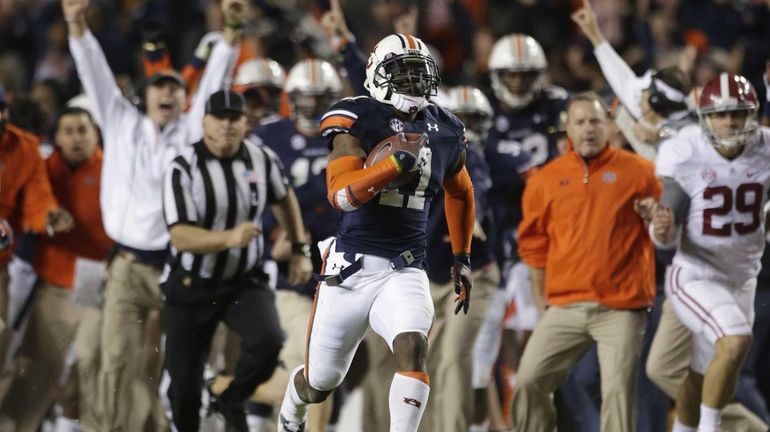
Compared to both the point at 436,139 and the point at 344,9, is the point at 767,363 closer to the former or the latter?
the point at 436,139

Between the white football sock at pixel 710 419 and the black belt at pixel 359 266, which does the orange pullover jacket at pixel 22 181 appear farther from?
the white football sock at pixel 710 419

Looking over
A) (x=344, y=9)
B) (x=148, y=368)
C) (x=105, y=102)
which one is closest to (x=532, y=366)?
(x=148, y=368)

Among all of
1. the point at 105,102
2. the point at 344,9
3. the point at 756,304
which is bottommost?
the point at 756,304

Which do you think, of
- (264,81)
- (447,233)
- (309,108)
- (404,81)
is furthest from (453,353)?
(264,81)

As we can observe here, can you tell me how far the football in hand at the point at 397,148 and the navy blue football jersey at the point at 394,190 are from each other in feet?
0.49

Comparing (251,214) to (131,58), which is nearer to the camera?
(251,214)

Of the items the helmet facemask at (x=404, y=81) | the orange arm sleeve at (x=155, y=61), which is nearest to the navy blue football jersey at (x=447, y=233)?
the helmet facemask at (x=404, y=81)

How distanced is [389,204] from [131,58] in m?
7.17

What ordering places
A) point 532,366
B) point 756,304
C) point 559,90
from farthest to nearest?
point 559,90 < point 756,304 < point 532,366

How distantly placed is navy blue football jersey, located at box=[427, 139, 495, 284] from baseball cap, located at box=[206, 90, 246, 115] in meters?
1.20

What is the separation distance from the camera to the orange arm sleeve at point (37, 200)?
765 cm

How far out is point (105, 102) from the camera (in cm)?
786

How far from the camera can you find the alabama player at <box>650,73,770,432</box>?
6.54 metres

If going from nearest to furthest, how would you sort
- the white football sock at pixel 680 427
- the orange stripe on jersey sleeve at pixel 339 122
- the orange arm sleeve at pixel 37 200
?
the orange stripe on jersey sleeve at pixel 339 122 → the white football sock at pixel 680 427 → the orange arm sleeve at pixel 37 200
